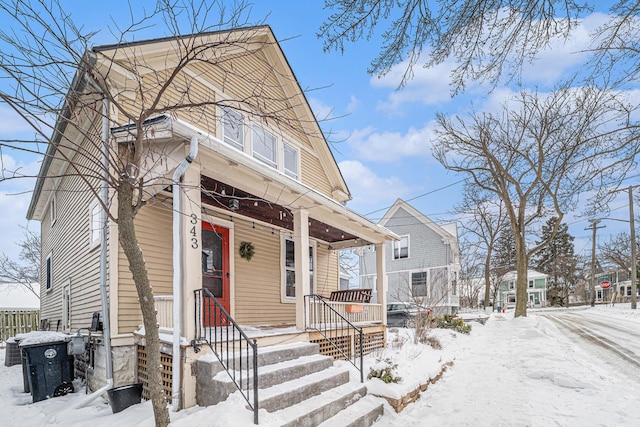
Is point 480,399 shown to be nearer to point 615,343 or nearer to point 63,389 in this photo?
point 63,389

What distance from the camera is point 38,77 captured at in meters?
3.48

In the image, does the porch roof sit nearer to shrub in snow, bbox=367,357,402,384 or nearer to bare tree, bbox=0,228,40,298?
shrub in snow, bbox=367,357,402,384

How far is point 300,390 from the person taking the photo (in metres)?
4.46

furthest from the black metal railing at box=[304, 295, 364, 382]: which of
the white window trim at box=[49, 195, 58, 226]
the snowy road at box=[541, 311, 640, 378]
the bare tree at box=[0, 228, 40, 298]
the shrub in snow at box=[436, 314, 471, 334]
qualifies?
the bare tree at box=[0, 228, 40, 298]

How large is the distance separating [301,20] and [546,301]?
4625 cm

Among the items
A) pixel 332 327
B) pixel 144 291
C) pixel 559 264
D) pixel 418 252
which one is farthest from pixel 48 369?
pixel 559 264

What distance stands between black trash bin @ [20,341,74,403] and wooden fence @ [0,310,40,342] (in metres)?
11.0

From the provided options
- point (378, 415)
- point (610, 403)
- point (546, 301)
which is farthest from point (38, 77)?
point (546, 301)

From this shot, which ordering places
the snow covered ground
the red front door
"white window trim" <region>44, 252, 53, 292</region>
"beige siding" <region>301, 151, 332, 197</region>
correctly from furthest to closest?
1. "white window trim" <region>44, 252, 53, 292</region>
2. "beige siding" <region>301, 151, 332, 197</region>
3. the red front door
4. the snow covered ground

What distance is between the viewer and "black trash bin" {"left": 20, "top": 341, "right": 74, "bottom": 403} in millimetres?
6047

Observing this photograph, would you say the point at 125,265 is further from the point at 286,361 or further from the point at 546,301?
the point at 546,301

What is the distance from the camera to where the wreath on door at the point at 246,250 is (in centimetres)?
818

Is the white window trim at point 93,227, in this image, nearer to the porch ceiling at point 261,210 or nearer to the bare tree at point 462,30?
the porch ceiling at point 261,210

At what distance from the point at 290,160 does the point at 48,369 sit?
6.56m
